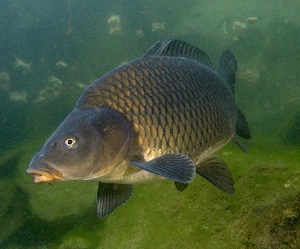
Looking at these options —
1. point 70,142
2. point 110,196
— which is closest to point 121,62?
point 110,196

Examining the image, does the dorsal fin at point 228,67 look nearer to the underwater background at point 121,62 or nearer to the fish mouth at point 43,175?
the underwater background at point 121,62

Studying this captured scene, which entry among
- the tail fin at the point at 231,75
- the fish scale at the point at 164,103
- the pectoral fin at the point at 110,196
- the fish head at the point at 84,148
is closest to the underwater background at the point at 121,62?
the tail fin at the point at 231,75

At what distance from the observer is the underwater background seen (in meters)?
4.57

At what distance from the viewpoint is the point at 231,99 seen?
3676mm

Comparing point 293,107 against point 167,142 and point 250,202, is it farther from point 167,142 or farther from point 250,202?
point 167,142

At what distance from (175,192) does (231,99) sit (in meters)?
2.58

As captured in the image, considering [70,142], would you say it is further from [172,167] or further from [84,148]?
[172,167]

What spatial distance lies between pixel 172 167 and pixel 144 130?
50 centimetres

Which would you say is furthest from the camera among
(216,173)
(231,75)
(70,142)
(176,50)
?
(231,75)

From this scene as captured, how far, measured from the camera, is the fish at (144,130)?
233cm

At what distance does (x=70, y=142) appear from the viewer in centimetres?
235

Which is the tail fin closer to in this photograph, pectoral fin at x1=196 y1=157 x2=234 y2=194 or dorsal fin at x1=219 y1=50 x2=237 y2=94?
dorsal fin at x1=219 y1=50 x2=237 y2=94

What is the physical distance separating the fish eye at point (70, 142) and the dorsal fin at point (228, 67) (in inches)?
89.8

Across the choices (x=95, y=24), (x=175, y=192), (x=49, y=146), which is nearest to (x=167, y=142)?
(x=49, y=146)
